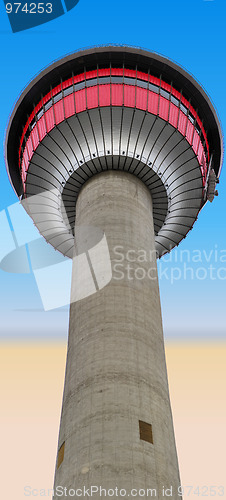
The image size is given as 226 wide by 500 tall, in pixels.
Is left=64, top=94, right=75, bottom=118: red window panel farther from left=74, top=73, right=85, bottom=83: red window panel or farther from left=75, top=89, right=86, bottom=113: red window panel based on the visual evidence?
left=74, top=73, right=85, bottom=83: red window panel

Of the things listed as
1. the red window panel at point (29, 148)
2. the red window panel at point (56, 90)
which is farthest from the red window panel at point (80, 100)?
the red window panel at point (29, 148)

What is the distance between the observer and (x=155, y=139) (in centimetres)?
2797

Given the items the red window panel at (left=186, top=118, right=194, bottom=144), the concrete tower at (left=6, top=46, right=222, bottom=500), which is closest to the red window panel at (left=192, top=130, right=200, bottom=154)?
the concrete tower at (left=6, top=46, right=222, bottom=500)

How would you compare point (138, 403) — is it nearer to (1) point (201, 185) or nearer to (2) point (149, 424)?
(2) point (149, 424)

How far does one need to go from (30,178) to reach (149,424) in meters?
16.4

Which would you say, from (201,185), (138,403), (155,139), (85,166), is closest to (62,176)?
(85,166)

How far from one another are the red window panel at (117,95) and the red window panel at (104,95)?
0.75ft

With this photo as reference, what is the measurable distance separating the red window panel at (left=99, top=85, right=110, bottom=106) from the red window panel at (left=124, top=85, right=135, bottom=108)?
95 cm

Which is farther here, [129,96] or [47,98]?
[47,98]

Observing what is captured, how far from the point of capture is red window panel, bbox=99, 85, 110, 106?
27.3m

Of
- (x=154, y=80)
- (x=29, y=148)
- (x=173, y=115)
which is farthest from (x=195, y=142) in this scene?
(x=29, y=148)

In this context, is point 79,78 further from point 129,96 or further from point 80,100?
point 129,96

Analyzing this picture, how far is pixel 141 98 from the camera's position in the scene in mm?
27594

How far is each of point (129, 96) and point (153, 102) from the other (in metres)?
1.39
